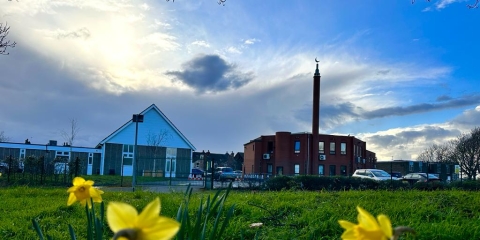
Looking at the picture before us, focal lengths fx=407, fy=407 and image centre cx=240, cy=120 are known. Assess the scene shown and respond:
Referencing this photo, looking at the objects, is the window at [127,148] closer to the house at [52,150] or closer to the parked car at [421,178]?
the house at [52,150]

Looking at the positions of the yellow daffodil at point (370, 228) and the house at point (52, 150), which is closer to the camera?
the yellow daffodil at point (370, 228)

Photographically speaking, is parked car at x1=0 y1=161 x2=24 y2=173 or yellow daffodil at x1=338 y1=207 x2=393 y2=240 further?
parked car at x1=0 y1=161 x2=24 y2=173

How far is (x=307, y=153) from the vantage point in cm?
4741

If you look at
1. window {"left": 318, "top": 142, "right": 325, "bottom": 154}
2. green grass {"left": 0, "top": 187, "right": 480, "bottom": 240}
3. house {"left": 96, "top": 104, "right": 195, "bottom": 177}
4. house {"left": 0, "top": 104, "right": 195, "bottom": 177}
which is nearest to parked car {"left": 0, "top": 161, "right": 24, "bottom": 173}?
green grass {"left": 0, "top": 187, "right": 480, "bottom": 240}

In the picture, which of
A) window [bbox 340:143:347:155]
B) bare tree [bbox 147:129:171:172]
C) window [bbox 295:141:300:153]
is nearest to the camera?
bare tree [bbox 147:129:171:172]

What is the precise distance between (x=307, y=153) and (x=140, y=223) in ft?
156

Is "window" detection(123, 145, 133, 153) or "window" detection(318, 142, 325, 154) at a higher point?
"window" detection(318, 142, 325, 154)

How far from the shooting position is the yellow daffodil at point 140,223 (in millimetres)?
563

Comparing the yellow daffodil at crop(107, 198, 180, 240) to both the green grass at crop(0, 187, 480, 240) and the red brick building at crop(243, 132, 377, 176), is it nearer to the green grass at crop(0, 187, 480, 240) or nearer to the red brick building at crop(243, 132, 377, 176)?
the green grass at crop(0, 187, 480, 240)

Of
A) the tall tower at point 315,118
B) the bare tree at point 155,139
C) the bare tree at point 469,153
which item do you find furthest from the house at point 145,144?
the bare tree at point 469,153

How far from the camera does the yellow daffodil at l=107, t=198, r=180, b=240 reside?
0.56 m

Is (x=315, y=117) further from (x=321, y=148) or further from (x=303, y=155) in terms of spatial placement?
(x=321, y=148)

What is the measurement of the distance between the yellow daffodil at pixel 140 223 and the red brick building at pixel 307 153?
44083 mm

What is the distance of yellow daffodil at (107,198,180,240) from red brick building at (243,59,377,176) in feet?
145
